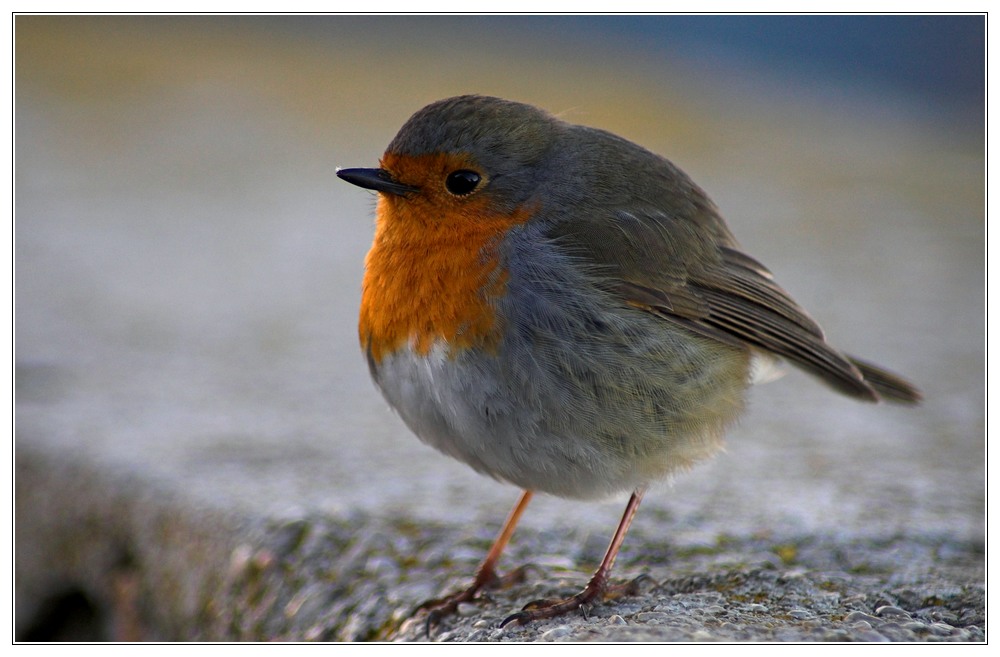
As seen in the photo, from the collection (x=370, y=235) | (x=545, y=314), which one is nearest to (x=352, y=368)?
(x=370, y=235)

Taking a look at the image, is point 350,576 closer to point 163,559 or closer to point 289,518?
point 289,518

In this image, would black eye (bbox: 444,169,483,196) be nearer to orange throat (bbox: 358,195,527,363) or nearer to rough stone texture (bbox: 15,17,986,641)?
orange throat (bbox: 358,195,527,363)

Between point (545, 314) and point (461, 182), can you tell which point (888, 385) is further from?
point (461, 182)

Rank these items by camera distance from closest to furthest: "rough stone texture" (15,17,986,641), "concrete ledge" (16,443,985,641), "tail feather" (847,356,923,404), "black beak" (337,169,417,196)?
"concrete ledge" (16,443,985,641) → "black beak" (337,169,417,196) → "rough stone texture" (15,17,986,641) → "tail feather" (847,356,923,404)

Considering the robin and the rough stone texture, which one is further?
the rough stone texture

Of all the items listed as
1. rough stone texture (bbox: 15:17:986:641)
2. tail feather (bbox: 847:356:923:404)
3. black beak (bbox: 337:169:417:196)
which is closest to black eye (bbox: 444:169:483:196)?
black beak (bbox: 337:169:417:196)

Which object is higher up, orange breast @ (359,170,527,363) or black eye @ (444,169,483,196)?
black eye @ (444,169,483,196)

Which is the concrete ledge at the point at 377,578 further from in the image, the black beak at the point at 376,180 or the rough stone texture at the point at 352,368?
the black beak at the point at 376,180
